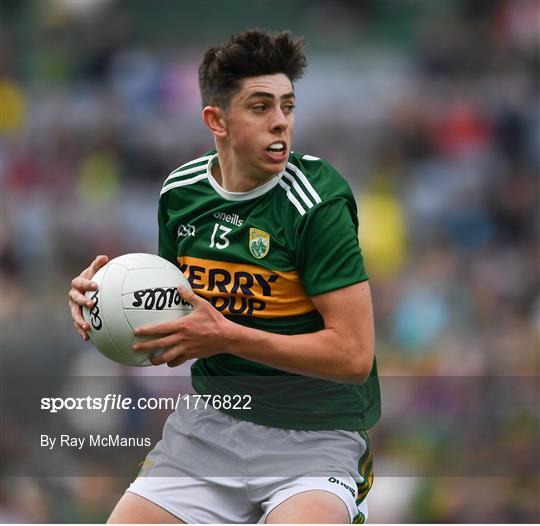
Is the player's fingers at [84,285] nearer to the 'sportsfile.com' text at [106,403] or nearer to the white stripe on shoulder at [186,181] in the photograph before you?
the white stripe on shoulder at [186,181]

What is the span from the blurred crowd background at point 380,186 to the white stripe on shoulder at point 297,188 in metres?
3.37

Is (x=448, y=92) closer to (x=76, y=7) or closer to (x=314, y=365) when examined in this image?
(x=76, y=7)

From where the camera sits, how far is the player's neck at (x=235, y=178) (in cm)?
349

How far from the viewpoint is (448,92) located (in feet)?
32.1

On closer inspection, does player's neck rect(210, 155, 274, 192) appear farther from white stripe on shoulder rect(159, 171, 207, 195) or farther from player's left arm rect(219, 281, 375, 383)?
player's left arm rect(219, 281, 375, 383)

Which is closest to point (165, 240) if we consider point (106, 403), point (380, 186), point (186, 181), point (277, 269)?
point (186, 181)

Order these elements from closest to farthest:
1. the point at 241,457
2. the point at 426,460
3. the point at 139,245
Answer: the point at 241,457 < the point at 426,460 < the point at 139,245

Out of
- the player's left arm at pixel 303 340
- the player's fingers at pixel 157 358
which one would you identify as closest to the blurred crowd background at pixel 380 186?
the player's fingers at pixel 157 358

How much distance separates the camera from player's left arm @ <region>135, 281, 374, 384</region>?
3172 millimetres

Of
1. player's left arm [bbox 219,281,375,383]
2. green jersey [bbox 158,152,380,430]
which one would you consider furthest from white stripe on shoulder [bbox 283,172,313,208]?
player's left arm [bbox 219,281,375,383]

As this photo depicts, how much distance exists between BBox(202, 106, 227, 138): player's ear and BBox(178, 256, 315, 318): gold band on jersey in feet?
1.49

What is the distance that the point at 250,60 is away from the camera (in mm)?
3406

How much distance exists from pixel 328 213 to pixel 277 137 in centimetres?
32

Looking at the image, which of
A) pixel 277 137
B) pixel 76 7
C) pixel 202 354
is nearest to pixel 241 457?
pixel 202 354
